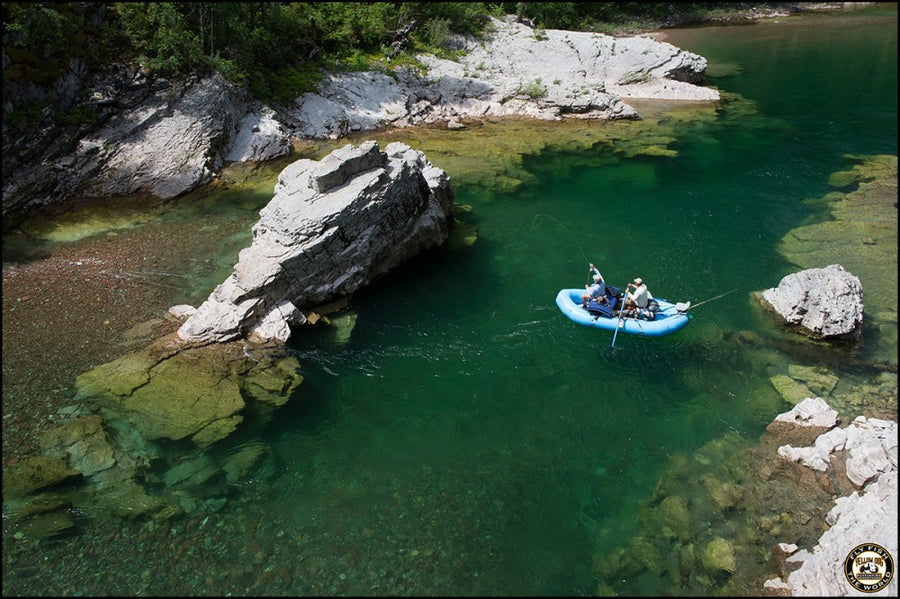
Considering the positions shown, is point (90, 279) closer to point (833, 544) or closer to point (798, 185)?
point (833, 544)

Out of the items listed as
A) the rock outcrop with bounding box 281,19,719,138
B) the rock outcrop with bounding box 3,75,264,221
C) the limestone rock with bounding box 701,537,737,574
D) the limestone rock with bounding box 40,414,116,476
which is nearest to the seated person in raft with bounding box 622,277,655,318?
the limestone rock with bounding box 701,537,737,574

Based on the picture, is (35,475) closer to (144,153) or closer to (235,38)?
(144,153)

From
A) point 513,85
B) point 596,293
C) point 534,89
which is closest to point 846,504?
point 596,293

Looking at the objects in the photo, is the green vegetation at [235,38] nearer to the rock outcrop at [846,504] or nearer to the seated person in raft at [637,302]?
the seated person in raft at [637,302]

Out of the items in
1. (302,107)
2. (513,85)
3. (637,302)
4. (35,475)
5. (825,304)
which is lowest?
(825,304)

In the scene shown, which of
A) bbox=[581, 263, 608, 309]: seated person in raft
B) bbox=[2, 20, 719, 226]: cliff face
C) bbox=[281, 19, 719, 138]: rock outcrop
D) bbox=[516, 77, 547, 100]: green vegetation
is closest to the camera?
bbox=[581, 263, 608, 309]: seated person in raft

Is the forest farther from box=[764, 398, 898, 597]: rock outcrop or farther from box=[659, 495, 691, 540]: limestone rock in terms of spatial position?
box=[764, 398, 898, 597]: rock outcrop

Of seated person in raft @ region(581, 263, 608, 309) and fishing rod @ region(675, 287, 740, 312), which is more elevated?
seated person in raft @ region(581, 263, 608, 309)

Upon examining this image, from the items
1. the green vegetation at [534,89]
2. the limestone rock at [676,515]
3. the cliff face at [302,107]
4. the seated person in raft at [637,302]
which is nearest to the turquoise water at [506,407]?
the limestone rock at [676,515]
